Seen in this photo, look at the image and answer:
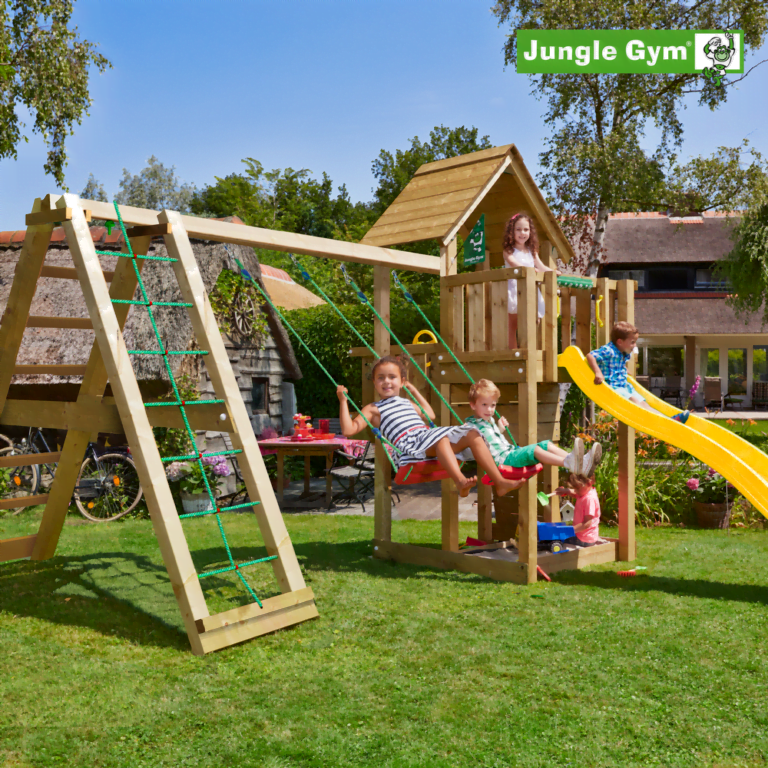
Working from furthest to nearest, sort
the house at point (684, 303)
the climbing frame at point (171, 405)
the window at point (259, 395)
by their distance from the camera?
1. the house at point (684, 303)
2. the window at point (259, 395)
3. the climbing frame at point (171, 405)

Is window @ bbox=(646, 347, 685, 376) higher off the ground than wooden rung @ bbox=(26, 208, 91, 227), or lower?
lower

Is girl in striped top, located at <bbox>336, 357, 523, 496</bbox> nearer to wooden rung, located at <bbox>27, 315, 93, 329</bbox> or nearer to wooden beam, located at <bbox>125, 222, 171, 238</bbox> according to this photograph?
wooden beam, located at <bbox>125, 222, 171, 238</bbox>

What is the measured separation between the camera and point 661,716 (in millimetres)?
3756

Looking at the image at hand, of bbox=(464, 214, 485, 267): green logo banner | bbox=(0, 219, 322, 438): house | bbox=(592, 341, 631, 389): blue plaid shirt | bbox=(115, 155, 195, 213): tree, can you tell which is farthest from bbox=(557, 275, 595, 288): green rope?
bbox=(115, 155, 195, 213): tree

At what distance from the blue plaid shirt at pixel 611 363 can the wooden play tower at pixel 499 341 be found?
15.7 inches

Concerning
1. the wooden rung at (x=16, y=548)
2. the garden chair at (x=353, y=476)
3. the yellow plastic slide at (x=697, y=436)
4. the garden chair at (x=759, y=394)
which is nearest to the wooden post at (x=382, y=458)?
the yellow plastic slide at (x=697, y=436)

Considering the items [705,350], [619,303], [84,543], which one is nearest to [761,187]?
[619,303]

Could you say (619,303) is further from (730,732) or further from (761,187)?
(761,187)

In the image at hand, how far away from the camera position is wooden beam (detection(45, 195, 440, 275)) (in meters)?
5.42

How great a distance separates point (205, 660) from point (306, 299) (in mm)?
18276

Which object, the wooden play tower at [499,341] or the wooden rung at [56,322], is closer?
the wooden rung at [56,322]

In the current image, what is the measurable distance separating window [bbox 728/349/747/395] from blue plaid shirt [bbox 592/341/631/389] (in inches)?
1052

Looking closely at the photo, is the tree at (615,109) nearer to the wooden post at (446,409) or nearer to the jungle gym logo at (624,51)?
the jungle gym logo at (624,51)

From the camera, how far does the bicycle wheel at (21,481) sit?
10.4 meters
